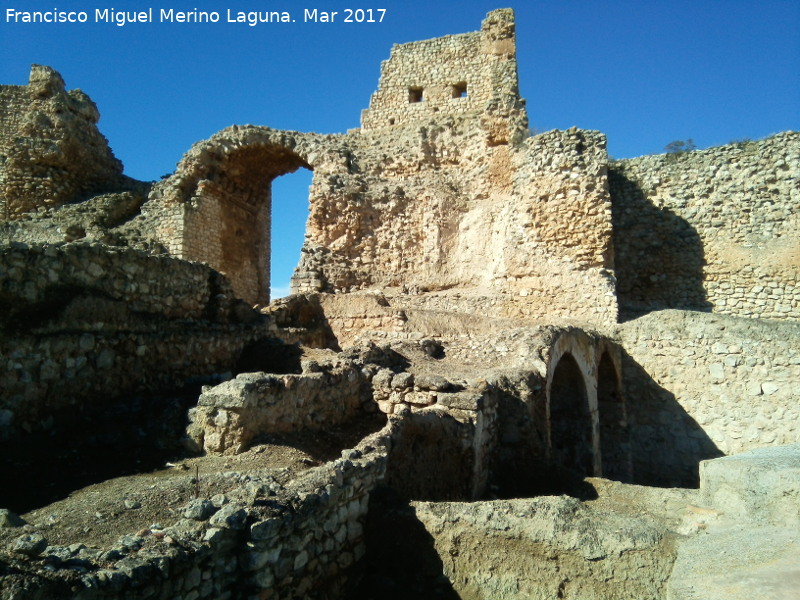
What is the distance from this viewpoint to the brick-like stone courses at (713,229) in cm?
1333

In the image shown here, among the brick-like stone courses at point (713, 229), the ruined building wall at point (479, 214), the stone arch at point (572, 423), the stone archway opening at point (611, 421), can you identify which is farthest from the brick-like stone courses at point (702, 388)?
the stone arch at point (572, 423)

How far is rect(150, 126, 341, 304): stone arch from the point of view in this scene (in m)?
13.2

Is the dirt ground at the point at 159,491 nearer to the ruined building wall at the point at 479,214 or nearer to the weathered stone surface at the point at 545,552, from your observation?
the weathered stone surface at the point at 545,552

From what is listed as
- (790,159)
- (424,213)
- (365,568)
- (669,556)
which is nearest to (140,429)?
(365,568)

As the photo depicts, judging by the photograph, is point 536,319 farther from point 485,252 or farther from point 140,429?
point 140,429

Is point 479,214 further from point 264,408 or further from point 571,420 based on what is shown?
point 264,408

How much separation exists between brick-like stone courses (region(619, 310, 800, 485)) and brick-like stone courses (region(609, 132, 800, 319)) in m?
1.64

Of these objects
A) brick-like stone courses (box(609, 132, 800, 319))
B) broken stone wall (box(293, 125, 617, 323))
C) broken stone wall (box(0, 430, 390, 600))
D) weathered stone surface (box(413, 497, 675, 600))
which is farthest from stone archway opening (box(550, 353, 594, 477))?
→ broken stone wall (box(0, 430, 390, 600))

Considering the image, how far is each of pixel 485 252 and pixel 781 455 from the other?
9179mm

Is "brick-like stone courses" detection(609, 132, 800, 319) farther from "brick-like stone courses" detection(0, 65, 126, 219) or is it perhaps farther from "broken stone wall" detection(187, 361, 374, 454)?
"brick-like stone courses" detection(0, 65, 126, 219)

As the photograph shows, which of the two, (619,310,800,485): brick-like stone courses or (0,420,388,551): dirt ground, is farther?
(619,310,800,485): brick-like stone courses

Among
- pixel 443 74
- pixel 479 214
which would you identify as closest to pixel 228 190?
pixel 479 214

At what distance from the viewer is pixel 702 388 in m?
11.1

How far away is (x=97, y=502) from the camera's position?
3324 mm
